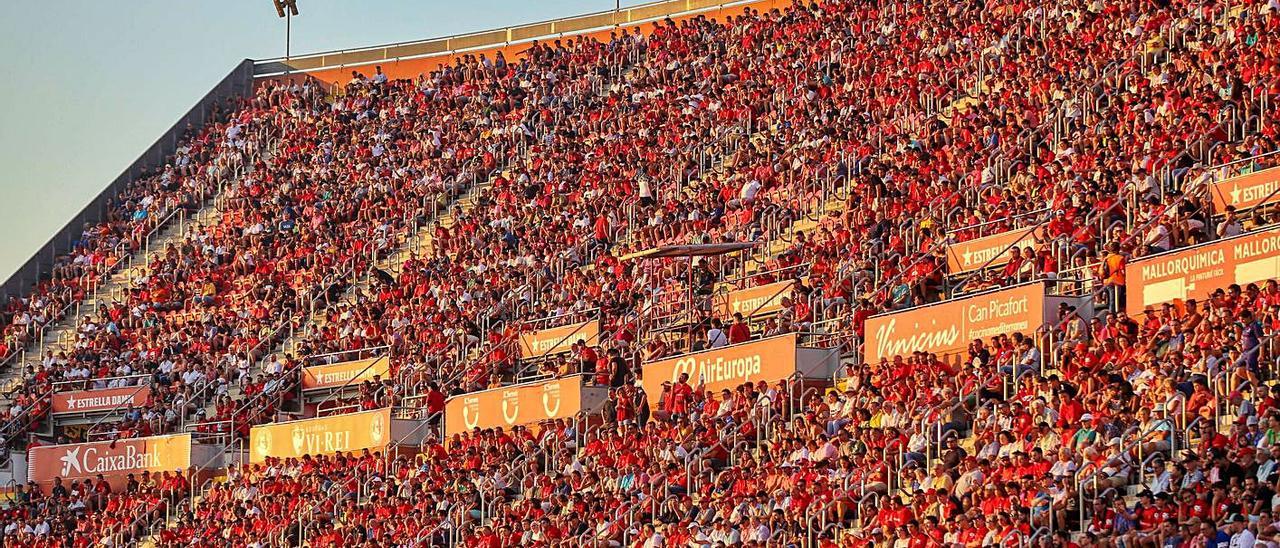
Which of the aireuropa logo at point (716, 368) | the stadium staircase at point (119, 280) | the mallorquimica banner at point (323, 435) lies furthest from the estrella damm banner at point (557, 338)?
the stadium staircase at point (119, 280)

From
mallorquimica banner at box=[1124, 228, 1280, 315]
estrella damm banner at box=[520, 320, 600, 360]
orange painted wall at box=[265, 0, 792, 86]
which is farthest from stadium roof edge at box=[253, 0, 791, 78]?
mallorquimica banner at box=[1124, 228, 1280, 315]

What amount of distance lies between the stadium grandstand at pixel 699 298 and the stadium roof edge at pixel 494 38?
111 mm

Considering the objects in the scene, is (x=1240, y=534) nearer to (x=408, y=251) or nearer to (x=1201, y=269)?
(x=1201, y=269)

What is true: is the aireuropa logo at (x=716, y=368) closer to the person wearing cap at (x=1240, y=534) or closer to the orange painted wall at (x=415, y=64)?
the person wearing cap at (x=1240, y=534)

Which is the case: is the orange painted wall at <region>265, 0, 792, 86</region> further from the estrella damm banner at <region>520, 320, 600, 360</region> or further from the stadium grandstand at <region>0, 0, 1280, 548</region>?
Result: the estrella damm banner at <region>520, 320, 600, 360</region>

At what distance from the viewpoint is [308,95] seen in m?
52.5

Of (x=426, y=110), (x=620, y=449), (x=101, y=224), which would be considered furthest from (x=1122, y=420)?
(x=101, y=224)

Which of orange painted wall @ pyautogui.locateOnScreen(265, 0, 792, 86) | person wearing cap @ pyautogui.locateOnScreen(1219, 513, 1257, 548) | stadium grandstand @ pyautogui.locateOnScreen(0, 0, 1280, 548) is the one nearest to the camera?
person wearing cap @ pyautogui.locateOnScreen(1219, 513, 1257, 548)

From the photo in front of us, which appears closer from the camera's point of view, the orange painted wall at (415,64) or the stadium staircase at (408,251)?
the stadium staircase at (408,251)

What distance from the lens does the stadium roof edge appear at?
49656 mm

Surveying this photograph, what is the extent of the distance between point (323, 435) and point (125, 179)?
17.5 metres

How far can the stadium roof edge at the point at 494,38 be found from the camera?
163 feet

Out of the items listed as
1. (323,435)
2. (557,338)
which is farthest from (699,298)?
(323,435)

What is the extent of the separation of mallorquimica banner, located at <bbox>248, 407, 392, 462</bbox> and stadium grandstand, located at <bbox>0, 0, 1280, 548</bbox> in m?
0.06
